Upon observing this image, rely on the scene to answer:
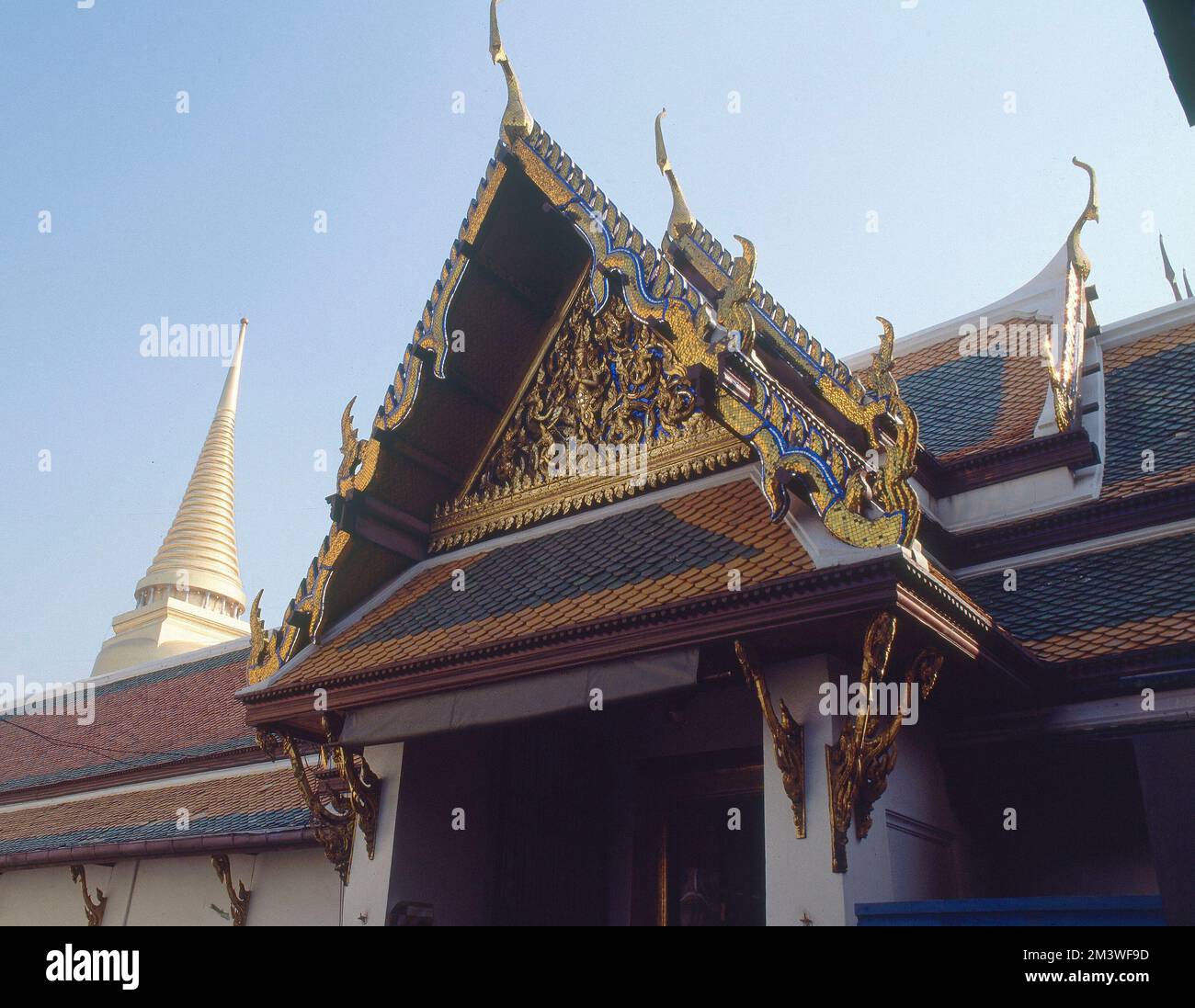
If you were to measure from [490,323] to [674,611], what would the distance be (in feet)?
9.48

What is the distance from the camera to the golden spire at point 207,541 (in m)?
26.2

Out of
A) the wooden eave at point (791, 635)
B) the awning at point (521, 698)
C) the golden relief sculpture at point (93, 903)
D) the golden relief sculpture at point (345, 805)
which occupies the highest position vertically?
the wooden eave at point (791, 635)

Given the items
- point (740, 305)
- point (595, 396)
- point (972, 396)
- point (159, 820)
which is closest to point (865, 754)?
point (740, 305)

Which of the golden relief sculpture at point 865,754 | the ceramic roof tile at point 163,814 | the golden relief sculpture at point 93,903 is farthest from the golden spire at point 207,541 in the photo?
the golden relief sculpture at point 865,754

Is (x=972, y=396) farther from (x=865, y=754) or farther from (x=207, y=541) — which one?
(x=207, y=541)

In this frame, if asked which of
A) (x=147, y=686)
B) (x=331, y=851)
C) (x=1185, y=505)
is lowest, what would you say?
(x=331, y=851)

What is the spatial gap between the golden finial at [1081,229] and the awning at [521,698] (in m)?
5.54

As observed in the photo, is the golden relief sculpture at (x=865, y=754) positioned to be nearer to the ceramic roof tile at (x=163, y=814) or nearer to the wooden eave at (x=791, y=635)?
the wooden eave at (x=791, y=635)

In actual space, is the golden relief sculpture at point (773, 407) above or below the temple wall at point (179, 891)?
above

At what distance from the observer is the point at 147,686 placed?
1452cm

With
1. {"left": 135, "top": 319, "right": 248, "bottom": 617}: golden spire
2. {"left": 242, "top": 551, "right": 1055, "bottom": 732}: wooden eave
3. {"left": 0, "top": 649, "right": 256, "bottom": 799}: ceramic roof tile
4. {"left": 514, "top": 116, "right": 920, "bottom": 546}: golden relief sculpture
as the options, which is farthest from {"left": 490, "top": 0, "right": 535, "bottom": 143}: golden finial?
{"left": 135, "top": 319, "right": 248, "bottom": 617}: golden spire

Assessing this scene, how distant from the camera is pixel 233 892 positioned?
26.6 ft

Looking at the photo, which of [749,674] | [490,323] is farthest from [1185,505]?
[490,323]
